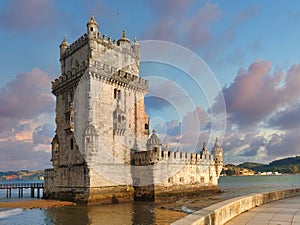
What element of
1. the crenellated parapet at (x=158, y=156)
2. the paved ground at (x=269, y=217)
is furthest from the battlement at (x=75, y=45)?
the paved ground at (x=269, y=217)

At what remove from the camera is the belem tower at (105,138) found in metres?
30.9

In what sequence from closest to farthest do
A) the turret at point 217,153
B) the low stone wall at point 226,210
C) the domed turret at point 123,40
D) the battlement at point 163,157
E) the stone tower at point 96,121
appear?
the low stone wall at point 226,210
the stone tower at point 96,121
the battlement at point 163,157
the domed turret at point 123,40
the turret at point 217,153

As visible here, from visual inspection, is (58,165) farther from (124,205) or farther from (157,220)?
(157,220)

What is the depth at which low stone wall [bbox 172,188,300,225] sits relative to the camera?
29.0 ft

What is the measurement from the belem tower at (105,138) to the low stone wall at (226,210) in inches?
682

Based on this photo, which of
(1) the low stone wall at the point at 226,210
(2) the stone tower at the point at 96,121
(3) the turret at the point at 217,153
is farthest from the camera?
(3) the turret at the point at 217,153

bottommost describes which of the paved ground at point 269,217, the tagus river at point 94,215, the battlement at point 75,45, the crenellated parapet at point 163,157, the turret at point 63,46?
the tagus river at point 94,215

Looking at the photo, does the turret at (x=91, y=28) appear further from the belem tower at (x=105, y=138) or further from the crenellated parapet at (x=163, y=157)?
the crenellated parapet at (x=163, y=157)

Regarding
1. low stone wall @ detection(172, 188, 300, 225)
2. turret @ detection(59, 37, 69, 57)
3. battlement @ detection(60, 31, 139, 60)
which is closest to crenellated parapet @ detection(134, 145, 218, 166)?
battlement @ detection(60, 31, 139, 60)

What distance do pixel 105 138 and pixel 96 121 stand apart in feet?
6.89

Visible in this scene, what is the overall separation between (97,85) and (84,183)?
10.1 meters

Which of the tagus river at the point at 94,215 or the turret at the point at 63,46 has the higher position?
the turret at the point at 63,46

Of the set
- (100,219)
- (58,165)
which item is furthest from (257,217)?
(58,165)

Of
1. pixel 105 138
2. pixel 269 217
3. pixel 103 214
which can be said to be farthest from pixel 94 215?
pixel 269 217
